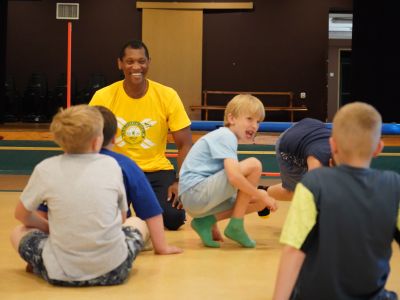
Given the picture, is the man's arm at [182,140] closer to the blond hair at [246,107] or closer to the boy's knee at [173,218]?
the boy's knee at [173,218]

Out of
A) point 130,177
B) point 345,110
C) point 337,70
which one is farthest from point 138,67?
point 337,70

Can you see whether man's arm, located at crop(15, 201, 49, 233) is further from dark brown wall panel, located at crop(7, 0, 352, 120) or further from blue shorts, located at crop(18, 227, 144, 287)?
dark brown wall panel, located at crop(7, 0, 352, 120)

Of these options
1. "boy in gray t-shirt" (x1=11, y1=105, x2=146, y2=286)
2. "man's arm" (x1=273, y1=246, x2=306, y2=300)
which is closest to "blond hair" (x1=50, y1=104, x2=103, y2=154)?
"boy in gray t-shirt" (x1=11, y1=105, x2=146, y2=286)

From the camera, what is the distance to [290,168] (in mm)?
3260

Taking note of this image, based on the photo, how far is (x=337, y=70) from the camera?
1794 cm

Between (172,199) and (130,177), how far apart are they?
2.75 feet

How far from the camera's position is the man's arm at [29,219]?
7.27 feet

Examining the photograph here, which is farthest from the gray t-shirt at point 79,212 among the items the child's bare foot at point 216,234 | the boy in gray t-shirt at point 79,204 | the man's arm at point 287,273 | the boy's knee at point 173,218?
the boy's knee at point 173,218

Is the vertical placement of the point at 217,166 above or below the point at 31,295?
above

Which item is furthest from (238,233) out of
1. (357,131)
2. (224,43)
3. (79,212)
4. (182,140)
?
(224,43)

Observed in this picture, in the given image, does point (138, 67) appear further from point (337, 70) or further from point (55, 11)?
point (337, 70)

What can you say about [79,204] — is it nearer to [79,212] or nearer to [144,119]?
[79,212]

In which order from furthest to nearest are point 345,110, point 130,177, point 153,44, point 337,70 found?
point 337,70, point 153,44, point 130,177, point 345,110

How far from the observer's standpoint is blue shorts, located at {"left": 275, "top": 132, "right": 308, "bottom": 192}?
316 cm
